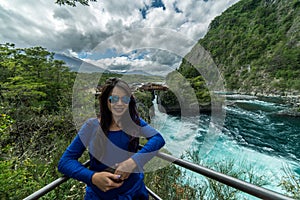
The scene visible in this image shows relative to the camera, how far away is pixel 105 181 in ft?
2.20

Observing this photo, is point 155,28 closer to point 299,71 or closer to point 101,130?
point 101,130

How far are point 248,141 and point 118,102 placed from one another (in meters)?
12.0

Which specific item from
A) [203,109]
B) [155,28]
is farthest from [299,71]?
[155,28]

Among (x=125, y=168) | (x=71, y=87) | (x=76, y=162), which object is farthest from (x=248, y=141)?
(x=76, y=162)

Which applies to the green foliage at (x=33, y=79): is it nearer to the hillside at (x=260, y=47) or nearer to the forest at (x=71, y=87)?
the forest at (x=71, y=87)

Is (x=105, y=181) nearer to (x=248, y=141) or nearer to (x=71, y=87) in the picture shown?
(x=71, y=87)

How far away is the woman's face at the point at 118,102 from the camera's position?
90 cm

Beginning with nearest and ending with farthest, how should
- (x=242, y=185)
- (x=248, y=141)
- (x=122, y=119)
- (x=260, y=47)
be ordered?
(x=242, y=185), (x=122, y=119), (x=248, y=141), (x=260, y=47)

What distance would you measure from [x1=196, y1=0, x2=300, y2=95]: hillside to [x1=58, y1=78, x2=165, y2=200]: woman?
32772 millimetres

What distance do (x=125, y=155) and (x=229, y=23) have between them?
216 ft

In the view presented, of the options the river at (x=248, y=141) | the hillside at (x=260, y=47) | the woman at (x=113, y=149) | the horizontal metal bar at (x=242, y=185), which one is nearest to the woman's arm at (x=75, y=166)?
the woman at (x=113, y=149)

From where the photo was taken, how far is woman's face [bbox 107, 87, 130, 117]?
0.90 m

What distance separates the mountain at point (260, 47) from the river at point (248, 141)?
708 inches

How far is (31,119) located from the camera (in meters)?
4.48
